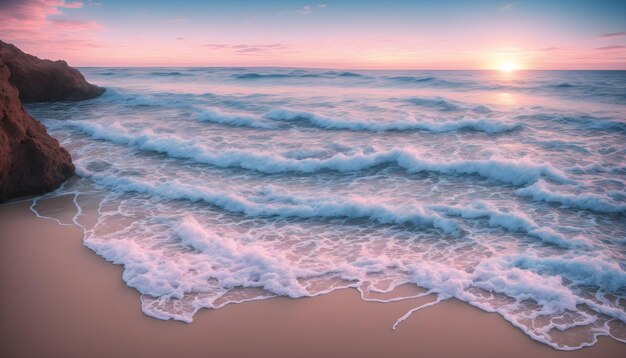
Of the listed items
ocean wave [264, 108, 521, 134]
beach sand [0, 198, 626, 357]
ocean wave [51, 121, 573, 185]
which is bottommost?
beach sand [0, 198, 626, 357]

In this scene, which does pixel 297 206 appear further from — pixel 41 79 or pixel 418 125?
pixel 41 79

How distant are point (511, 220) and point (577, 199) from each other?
1947 mm

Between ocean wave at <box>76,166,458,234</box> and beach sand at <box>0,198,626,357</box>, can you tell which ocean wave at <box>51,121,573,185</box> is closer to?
ocean wave at <box>76,166,458,234</box>

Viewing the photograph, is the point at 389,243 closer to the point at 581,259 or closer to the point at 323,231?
the point at 323,231

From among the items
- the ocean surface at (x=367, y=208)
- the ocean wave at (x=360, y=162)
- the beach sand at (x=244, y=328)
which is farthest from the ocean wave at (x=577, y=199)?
the beach sand at (x=244, y=328)

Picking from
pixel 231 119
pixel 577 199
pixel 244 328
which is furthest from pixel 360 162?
pixel 231 119

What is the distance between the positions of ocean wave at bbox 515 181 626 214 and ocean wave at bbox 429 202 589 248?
1259 mm

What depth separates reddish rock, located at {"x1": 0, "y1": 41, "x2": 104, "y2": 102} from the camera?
17.5 m

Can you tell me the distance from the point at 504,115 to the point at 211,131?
1144 cm

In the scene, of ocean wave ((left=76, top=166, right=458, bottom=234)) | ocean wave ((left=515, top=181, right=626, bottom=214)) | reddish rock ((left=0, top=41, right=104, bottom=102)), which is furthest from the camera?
reddish rock ((left=0, top=41, right=104, bottom=102))

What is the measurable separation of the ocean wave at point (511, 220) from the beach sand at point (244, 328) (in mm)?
2311

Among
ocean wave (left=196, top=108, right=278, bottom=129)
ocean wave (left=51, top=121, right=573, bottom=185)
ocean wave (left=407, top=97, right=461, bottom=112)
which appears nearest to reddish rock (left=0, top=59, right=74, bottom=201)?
ocean wave (left=51, top=121, right=573, bottom=185)

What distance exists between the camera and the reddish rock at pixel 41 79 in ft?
57.3

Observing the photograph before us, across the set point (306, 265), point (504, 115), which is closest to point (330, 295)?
point (306, 265)
